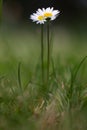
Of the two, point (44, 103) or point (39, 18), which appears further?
point (39, 18)

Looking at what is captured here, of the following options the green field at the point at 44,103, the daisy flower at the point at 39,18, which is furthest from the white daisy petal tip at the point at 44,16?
the green field at the point at 44,103

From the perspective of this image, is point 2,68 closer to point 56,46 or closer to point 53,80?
point 53,80

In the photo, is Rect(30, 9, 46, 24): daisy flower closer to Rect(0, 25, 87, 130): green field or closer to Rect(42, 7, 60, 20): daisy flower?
Rect(42, 7, 60, 20): daisy flower

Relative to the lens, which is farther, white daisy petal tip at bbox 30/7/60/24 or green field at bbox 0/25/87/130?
white daisy petal tip at bbox 30/7/60/24

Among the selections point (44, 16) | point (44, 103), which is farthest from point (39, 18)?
point (44, 103)

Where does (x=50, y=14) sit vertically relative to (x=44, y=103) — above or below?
above

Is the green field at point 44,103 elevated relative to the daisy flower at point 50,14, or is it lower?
lower

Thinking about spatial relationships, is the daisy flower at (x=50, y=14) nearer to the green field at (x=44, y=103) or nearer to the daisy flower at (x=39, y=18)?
the daisy flower at (x=39, y=18)

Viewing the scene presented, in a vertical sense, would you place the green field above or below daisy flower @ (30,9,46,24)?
below

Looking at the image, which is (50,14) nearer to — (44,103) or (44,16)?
(44,16)

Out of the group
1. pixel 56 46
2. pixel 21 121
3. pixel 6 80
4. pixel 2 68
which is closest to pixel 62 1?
pixel 56 46

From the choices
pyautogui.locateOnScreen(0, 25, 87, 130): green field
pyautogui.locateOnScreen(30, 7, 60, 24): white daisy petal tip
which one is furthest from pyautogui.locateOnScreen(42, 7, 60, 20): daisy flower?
pyautogui.locateOnScreen(0, 25, 87, 130): green field
